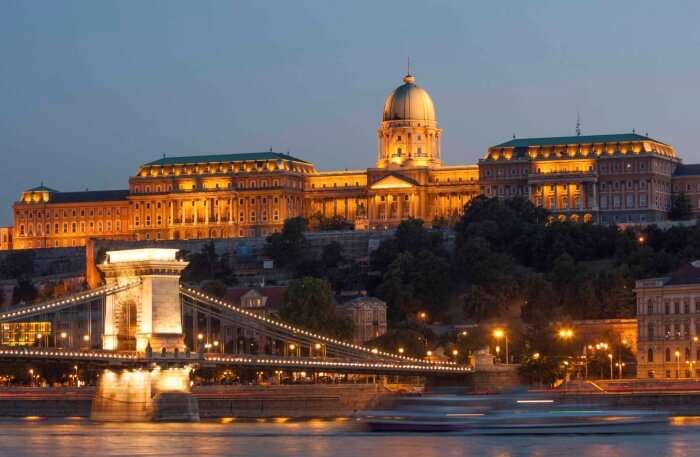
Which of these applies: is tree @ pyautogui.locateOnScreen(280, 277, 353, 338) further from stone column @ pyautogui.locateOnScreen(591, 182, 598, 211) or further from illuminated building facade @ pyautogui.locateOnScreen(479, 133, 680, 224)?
stone column @ pyautogui.locateOnScreen(591, 182, 598, 211)

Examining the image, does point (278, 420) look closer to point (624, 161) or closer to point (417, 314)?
point (417, 314)

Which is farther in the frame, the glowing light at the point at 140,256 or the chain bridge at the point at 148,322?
the glowing light at the point at 140,256

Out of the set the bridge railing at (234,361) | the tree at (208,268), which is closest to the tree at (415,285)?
the tree at (208,268)

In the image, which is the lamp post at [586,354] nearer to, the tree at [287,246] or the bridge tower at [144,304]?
the bridge tower at [144,304]

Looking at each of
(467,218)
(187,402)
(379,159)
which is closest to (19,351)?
(187,402)

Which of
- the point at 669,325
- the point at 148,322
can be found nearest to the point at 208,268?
the point at 669,325
